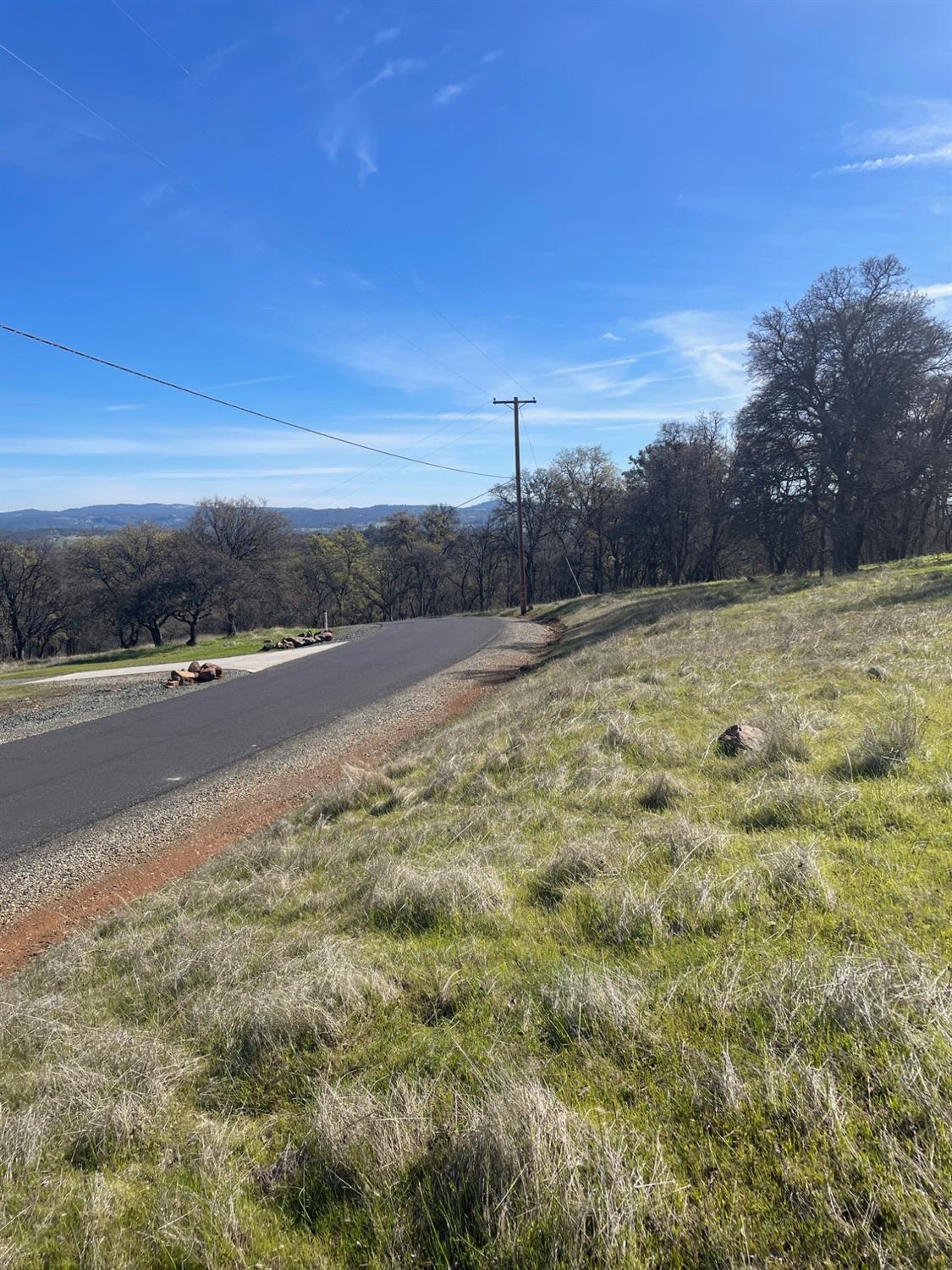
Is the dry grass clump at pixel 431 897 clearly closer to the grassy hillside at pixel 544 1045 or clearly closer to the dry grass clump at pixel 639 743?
the grassy hillside at pixel 544 1045

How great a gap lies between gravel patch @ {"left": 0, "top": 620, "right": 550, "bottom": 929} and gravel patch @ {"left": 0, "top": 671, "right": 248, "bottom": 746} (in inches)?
279

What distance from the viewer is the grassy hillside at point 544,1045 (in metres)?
1.75

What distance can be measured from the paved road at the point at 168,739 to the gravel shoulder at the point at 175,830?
562 millimetres

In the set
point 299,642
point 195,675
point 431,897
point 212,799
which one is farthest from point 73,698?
point 431,897

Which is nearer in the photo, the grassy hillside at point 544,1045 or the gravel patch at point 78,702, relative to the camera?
the grassy hillside at point 544,1045

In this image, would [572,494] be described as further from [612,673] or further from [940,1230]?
[940,1230]

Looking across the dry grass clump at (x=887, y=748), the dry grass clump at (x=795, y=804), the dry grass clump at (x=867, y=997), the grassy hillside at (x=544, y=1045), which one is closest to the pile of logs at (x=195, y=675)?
the grassy hillside at (x=544, y=1045)

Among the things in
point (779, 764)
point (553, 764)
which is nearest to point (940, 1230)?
point (779, 764)

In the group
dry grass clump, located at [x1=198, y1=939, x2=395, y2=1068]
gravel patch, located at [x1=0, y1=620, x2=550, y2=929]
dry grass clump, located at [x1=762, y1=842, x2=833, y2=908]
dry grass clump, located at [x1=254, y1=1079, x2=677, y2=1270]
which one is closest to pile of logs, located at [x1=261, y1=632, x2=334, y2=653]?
gravel patch, located at [x1=0, y1=620, x2=550, y2=929]

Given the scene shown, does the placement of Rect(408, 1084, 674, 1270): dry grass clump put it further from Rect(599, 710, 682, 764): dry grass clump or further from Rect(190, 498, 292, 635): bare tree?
Rect(190, 498, 292, 635): bare tree

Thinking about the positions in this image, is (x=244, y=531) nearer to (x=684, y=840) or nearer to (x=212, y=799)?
(x=212, y=799)

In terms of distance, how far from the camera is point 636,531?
157 feet

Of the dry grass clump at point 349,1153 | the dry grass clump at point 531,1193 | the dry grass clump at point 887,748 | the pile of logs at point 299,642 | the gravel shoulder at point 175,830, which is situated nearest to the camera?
the dry grass clump at point 531,1193

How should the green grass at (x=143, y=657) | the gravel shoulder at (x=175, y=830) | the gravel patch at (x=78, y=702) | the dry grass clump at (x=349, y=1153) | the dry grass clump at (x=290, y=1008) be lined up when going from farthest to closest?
1. the green grass at (x=143, y=657)
2. the gravel patch at (x=78, y=702)
3. the gravel shoulder at (x=175, y=830)
4. the dry grass clump at (x=290, y=1008)
5. the dry grass clump at (x=349, y=1153)
